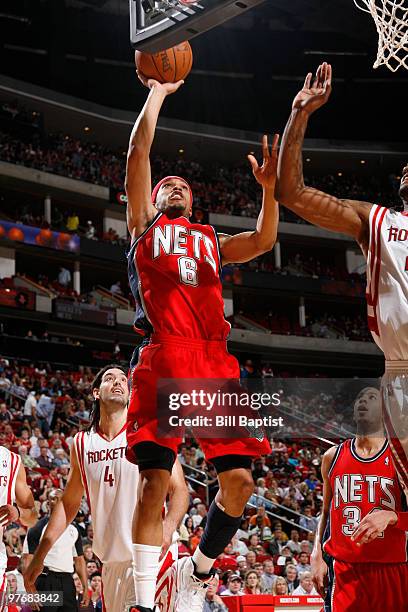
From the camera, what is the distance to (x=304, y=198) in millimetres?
3582

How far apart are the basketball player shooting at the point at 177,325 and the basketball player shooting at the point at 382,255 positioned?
2.95ft

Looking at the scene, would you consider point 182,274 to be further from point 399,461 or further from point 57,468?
point 57,468

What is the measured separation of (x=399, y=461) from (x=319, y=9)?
86.9 feet

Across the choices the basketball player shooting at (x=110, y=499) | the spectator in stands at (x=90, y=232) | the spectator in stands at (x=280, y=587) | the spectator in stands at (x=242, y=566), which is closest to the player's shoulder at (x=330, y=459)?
the basketball player shooting at (x=110, y=499)

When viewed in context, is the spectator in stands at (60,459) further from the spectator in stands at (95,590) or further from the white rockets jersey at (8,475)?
the white rockets jersey at (8,475)

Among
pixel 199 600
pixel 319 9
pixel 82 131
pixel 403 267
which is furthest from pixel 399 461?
pixel 82 131

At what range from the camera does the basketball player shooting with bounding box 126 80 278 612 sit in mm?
4148

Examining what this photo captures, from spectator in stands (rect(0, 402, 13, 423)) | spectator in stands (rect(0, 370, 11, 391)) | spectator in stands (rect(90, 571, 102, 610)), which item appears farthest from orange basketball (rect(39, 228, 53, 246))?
spectator in stands (rect(90, 571, 102, 610))

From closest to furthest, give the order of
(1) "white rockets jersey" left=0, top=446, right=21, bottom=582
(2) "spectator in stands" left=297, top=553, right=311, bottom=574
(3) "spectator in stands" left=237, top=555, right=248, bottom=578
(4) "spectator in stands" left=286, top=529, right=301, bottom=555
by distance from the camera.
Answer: (1) "white rockets jersey" left=0, top=446, right=21, bottom=582, (3) "spectator in stands" left=237, top=555, right=248, bottom=578, (2) "spectator in stands" left=297, top=553, right=311, bottom=574, (4) "spectator in stands" left=286, top=529, right=301, bottom=555

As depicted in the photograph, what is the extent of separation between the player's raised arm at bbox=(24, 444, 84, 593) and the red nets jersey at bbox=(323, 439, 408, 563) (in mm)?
1649

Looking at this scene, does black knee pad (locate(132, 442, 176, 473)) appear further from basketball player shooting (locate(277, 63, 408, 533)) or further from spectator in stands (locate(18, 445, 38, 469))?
spectator in stands (locate(18, 445, 38, 469))

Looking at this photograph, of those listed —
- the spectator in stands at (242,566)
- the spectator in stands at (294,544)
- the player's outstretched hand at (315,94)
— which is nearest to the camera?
the player's outstretched hand at (315,94)

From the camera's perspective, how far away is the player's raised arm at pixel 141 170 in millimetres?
4477

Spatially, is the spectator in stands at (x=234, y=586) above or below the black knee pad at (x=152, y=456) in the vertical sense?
below
